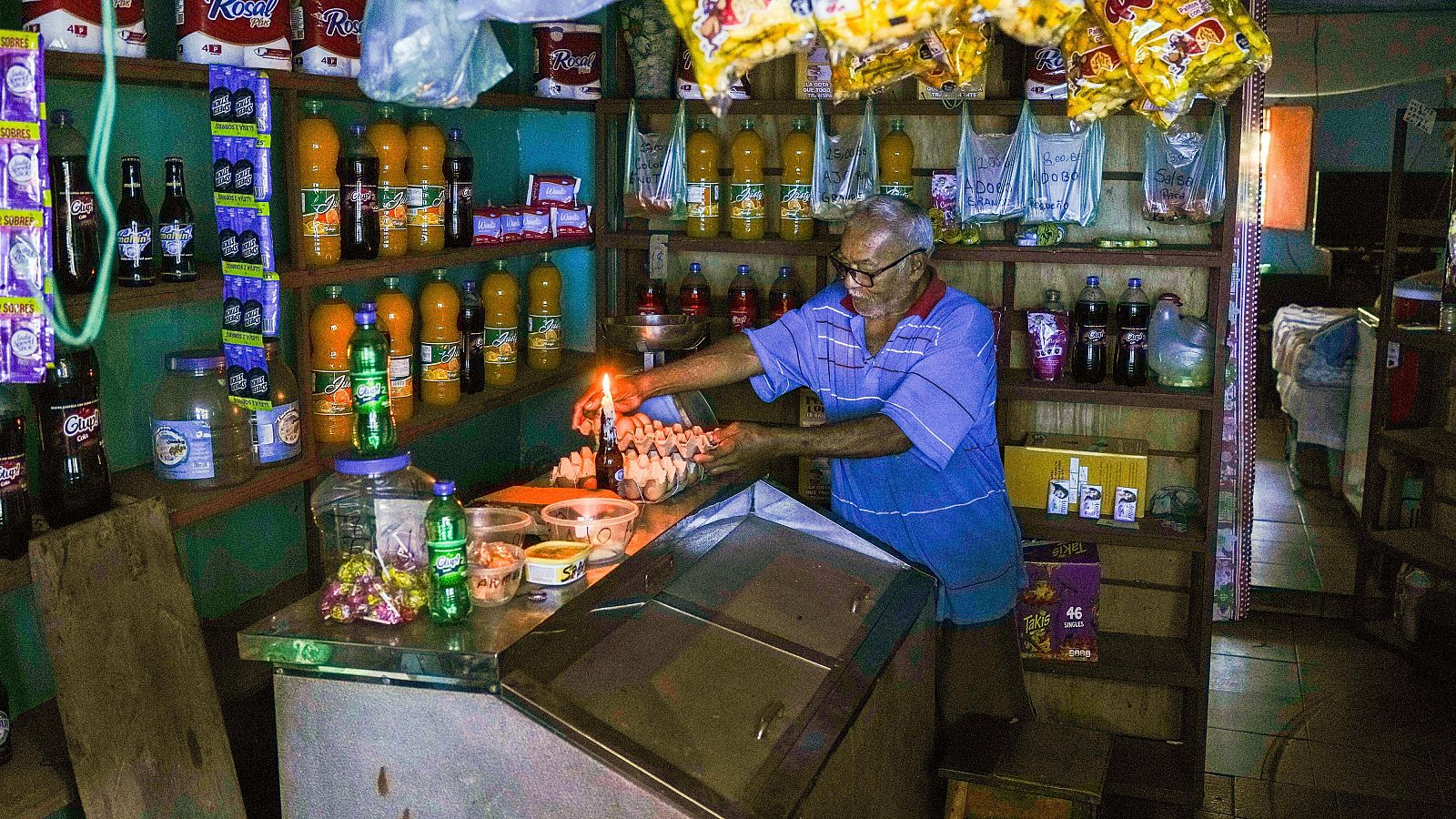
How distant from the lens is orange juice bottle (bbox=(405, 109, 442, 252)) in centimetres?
321

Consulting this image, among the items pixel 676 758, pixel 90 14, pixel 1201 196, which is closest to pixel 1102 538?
pixel 1201 196

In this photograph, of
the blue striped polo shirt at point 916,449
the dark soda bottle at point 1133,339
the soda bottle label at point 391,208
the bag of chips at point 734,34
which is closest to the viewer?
the bag of chips at point 734,34

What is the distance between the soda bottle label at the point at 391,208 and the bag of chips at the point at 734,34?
60.4 inches

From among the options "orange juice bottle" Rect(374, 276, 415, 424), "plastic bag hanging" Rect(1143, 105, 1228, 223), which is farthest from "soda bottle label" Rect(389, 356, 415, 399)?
"plastic bag hanging" Rect(1143, 105, 1228, 223)

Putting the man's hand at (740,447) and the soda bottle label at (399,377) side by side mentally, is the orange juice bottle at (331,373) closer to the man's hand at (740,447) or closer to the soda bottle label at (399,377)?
the soda bottle label at (399,377)

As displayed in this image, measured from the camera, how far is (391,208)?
3066mm

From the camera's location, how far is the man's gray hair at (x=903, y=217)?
3.11m

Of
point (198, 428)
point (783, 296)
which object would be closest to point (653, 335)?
point (783, 296)

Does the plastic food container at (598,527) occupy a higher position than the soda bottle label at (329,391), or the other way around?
the soda bottle label at (329,391)

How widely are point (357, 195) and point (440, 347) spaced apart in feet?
1.77

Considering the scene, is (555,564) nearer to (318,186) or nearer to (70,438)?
(70,438)

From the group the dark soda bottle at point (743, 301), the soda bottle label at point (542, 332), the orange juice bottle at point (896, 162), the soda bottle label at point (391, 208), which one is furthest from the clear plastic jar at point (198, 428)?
the orange juice bottle at point (896, 162)

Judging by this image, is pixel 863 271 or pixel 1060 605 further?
pixel 1060 605

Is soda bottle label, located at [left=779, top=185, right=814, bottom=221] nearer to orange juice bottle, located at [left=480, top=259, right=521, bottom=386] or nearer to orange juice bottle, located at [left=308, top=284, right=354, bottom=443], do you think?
orange juice bottle, located at [left=480, top=259, right=521, bottom=386]
